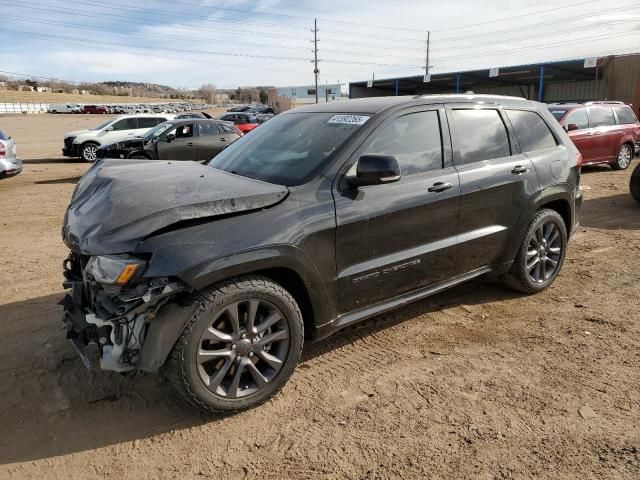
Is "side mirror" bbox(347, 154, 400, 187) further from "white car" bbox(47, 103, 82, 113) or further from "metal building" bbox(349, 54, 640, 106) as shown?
"white car" bbox(47, 103, 82, 113)

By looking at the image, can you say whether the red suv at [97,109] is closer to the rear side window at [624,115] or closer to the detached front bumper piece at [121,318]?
the rear side window at [624,115]

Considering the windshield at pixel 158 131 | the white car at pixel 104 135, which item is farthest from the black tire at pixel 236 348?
the white car at pixel 104 135

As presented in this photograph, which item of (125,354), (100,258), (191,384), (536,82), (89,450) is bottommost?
(89,450)

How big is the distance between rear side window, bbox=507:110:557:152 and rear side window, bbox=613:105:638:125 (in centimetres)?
1083

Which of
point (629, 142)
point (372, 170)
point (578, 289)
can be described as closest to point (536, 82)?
point (629, 142)

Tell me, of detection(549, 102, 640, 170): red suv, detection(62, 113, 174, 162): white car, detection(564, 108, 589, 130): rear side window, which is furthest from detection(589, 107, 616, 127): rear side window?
detection(62, 113, 174, 162): white car

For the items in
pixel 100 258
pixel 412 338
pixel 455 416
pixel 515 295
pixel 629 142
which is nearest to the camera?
pixel 100 258

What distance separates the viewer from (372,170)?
122 inches

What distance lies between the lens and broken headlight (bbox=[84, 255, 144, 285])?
258 cm

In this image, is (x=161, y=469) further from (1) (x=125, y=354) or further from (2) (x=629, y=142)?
(2) (x=629, y=142)

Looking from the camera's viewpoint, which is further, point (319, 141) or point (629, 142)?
point (629, 142)

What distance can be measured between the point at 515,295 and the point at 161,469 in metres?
3.49

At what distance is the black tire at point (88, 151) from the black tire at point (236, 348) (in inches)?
628

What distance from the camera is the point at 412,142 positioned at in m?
3.67
